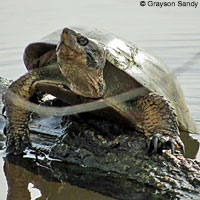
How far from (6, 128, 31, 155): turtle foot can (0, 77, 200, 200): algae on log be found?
0.24ft

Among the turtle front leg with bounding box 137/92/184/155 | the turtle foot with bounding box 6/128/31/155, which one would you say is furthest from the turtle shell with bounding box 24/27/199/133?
the turtle foot with bounding box 6/128/31/155

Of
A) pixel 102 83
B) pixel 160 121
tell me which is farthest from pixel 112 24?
pixel 160 121

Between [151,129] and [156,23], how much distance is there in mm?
5109

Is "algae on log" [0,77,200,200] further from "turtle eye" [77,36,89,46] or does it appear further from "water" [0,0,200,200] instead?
"water" [0,0,200,200]

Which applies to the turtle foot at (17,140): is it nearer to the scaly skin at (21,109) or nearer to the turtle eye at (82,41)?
the scaly skin at (21,109)

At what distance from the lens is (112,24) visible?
857 cm

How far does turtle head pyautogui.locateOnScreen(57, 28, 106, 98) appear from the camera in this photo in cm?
342

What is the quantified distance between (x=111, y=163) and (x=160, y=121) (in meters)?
0.48

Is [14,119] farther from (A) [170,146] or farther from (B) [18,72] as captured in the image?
(B) [18,72]

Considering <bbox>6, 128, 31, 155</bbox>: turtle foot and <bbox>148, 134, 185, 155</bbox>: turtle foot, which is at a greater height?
<bbox>148, 134, 185, 155</bbox>: turtle foot

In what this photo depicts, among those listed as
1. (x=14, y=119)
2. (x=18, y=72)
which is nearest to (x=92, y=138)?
(x=14, y=119)

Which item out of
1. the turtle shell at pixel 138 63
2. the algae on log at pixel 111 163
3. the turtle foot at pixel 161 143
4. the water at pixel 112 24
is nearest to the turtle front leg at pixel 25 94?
the algae on log at pixel 111 163

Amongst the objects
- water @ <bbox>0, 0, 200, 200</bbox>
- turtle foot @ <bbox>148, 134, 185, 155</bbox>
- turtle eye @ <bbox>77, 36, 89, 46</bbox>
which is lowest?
water @ <bbox>0, 0, 200, 200</bbox>

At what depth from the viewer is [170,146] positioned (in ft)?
12.0
